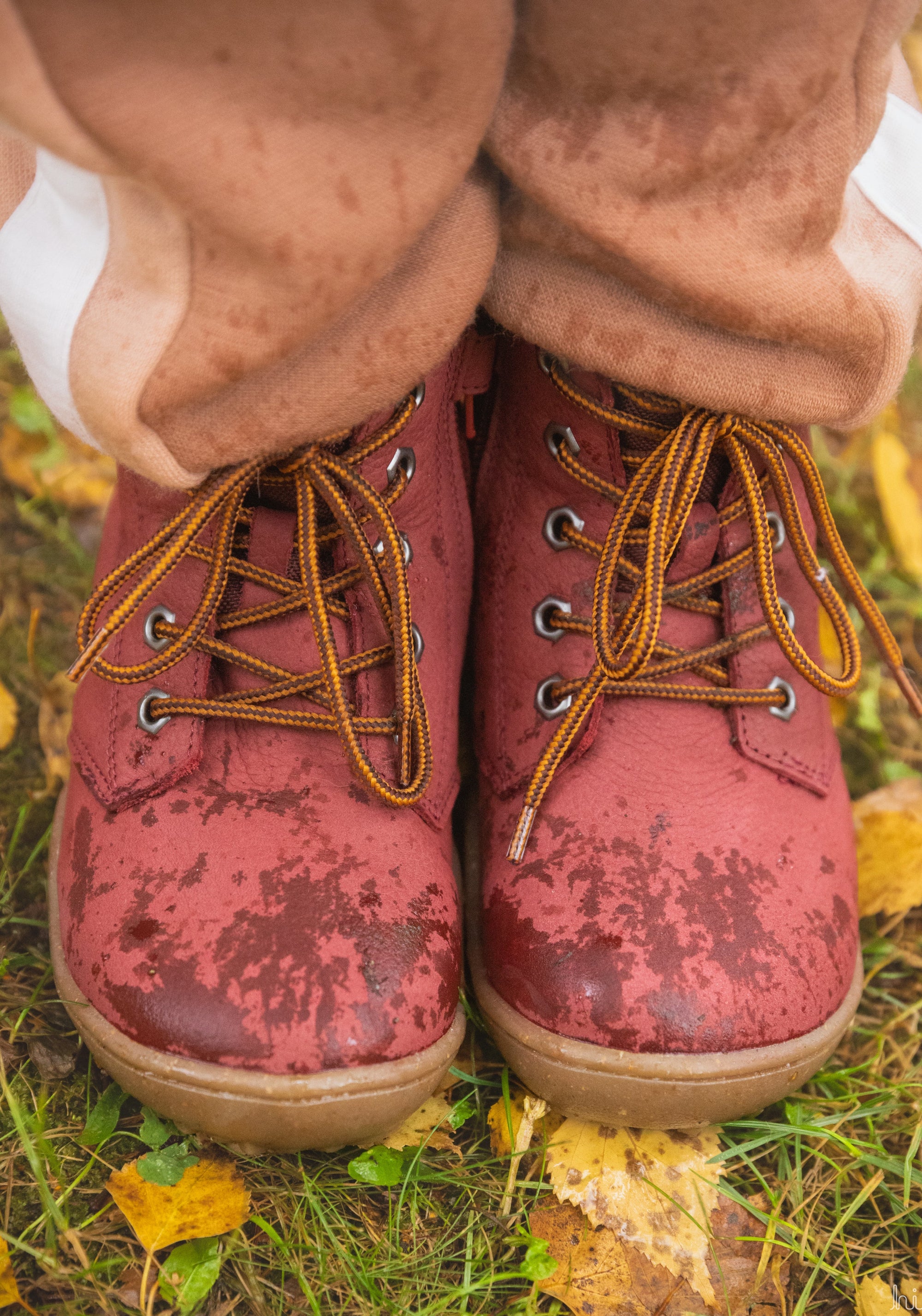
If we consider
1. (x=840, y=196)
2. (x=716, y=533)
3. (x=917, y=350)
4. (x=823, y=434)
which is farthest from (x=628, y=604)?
(x=917, y=350)

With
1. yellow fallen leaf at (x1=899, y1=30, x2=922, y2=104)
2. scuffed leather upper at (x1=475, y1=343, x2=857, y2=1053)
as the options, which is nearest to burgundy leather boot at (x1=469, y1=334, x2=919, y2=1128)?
scuffed leather upper at (x1=475, y1=343, x2=857, y2=1053)

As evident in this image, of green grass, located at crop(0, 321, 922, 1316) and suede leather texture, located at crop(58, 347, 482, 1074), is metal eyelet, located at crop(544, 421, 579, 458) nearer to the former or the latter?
suede leather texture, located at crop(58, 347, 482, 1074)

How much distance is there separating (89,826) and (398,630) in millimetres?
337

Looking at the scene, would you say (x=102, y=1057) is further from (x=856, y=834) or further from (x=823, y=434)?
(x=823, y=434)

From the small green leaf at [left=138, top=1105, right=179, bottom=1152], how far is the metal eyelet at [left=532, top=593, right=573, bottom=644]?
1.82 feet

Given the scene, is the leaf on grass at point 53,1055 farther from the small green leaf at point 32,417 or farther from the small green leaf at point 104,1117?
the small green leaf at point 32,417

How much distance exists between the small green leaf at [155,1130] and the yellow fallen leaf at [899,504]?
4.19 ft

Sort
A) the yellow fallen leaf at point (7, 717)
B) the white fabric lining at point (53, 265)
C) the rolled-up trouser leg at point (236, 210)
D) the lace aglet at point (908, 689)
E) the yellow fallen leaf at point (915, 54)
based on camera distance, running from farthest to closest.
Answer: the yellow fallen leaf at point (915, 54)
the yellow fallen leaf at point (7, 717)
the lace aglet at point (908, 689)
the white fabric lining at point (53, 265)
the rolled-up trouser leg at point (236, 210)

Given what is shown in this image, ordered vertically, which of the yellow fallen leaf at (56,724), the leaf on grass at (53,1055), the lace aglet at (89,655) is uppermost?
the lace aglet at (89,655)

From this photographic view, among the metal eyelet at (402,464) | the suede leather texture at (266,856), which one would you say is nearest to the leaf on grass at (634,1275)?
the suede leather texture at (266,856)

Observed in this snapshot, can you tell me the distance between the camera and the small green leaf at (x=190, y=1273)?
80 centimetres

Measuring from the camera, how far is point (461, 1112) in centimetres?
93

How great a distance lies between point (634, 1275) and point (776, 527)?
2.27 feet

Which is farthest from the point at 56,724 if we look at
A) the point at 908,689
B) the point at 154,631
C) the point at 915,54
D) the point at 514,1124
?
the point at 915,54
